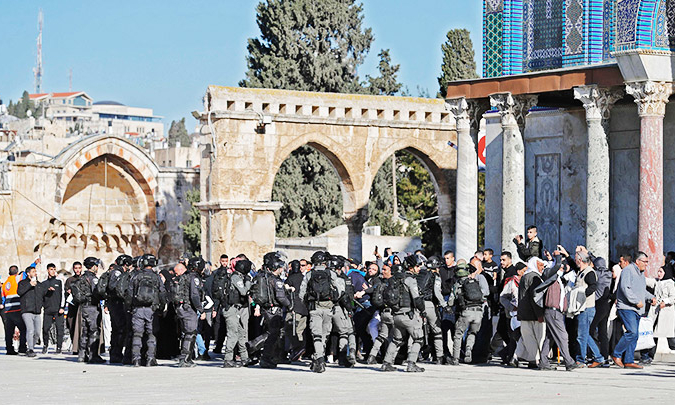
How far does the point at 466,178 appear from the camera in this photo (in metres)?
19.1

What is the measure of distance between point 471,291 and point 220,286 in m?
3.19

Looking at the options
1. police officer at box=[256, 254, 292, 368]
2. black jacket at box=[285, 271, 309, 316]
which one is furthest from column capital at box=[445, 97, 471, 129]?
police officer at box=[256, 254, 292, 368]

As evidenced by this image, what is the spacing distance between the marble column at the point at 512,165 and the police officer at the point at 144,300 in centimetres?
574

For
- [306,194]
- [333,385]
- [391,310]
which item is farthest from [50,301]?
[306,194]

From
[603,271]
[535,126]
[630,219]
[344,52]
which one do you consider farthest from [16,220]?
[603,271]

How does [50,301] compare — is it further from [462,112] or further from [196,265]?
[462,112]

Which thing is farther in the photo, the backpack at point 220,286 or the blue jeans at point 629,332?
the backpack at point 220,286

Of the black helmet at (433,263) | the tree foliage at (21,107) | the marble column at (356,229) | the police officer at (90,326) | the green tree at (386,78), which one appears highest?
the tree foliage at (21,107)

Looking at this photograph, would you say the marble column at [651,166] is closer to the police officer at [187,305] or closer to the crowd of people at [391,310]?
the crowd of people at [391,310]

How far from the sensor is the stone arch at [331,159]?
25625 mm

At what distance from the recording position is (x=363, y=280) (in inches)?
625

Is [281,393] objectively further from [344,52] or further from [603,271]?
[344,52]

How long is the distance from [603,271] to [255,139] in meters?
12.4

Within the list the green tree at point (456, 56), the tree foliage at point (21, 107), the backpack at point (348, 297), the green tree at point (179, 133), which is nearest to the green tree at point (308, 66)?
the green tree at point (456, 56)
